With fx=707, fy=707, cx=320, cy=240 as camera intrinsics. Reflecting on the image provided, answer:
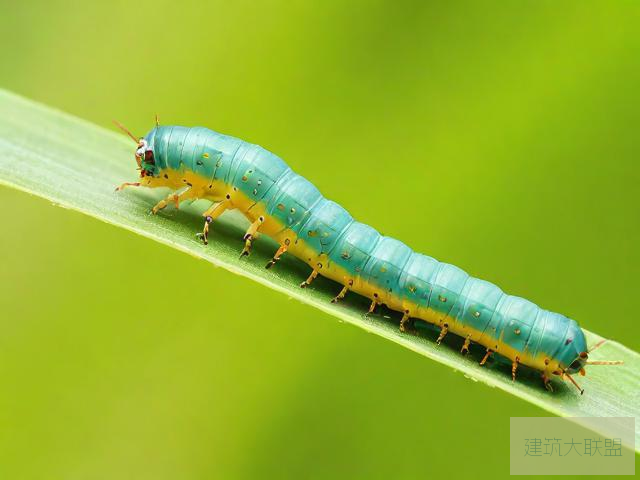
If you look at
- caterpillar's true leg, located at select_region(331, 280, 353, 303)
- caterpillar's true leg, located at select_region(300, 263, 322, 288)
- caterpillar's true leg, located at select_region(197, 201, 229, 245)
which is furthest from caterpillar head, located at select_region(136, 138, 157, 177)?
caterpillar's true leg, located at select_region(331, 280, 353, 303)

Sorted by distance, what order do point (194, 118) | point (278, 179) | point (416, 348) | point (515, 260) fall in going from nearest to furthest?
point (416, 348)
point (278, 179)
point (515, 260)
point (194, 118)

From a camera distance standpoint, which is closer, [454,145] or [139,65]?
[454,145]

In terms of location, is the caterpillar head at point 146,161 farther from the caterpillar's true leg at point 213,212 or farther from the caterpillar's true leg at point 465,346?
the caterpillar's true leg at point 465,346

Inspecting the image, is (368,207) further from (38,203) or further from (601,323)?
(38,203)

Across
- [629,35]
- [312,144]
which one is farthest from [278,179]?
[629,35]

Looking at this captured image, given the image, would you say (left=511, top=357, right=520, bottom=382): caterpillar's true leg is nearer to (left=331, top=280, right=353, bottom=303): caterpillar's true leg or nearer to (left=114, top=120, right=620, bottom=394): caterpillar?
(left=114, top=120, right=620, bottom=394): caterpillar

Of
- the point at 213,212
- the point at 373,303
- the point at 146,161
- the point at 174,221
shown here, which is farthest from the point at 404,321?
the point at 146,161

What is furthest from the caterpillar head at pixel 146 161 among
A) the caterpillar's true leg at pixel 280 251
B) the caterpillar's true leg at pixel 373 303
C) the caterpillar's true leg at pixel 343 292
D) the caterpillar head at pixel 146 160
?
the caterpillar's true leg at pixel 373 303

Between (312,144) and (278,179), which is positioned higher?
(312,144)
